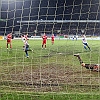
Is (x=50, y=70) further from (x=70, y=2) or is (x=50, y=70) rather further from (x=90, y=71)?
(x=70, y=2)

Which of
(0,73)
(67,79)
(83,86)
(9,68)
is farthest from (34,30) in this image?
(83,86)

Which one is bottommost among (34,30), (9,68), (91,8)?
(9,68)

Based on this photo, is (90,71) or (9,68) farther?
(9,68)

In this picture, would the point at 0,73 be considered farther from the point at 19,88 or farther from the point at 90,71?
the point at 90,71

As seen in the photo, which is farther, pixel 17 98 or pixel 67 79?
pixel 67 79

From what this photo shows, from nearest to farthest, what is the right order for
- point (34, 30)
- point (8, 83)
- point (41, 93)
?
point (41, 93), point (8, 83), point (34, 30)

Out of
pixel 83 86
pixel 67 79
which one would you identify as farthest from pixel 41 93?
pixel 67 79

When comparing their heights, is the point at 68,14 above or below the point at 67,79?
above

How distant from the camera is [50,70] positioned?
967 cm

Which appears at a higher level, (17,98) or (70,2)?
(70,2)

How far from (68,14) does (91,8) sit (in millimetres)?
1177

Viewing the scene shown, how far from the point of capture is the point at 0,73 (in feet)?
29.6

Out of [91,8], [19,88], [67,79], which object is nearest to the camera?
[19,88]

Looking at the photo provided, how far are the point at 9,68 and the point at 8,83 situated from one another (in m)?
2.62
